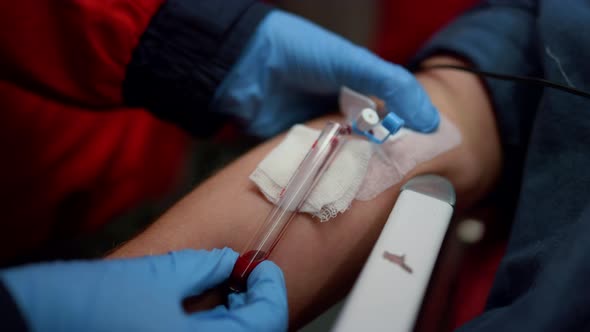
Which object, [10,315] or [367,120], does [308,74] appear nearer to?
[367,120]

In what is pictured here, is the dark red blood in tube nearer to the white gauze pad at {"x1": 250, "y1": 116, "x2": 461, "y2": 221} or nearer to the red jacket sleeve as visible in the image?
the white gauze pad at {"x1": 250, "y1": 116, "x2": 461, "y2": 221}

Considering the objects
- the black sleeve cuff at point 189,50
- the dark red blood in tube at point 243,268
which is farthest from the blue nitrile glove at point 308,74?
the dark red blood in tube at point 243,268

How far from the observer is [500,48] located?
89cm

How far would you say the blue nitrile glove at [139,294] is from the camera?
0.50 m

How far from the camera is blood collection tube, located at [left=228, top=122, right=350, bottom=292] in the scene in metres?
0.63

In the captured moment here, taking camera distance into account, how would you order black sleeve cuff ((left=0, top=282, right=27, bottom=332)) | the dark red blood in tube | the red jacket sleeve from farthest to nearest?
the red jacket sleeve, the dark red blood in tube, black sleeve cuff ((left=0, top=282, right=27, bottom=332))

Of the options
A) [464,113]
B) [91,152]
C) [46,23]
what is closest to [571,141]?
[464,113]

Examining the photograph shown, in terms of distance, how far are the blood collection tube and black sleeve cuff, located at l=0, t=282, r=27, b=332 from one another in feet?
0.92

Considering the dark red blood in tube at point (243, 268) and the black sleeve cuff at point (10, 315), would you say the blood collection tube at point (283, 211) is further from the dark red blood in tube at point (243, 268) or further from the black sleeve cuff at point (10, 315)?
the black sleeve cuff at point (10, 315)

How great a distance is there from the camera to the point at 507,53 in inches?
34.8

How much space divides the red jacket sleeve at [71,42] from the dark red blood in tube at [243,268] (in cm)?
50

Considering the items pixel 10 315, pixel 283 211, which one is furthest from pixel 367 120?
pixel 10 315

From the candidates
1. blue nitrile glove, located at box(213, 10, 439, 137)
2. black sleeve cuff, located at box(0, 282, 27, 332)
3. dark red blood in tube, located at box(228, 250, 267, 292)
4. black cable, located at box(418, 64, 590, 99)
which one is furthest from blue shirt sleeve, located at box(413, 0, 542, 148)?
black sleeve cuff, located at box(0, 282, 27, 332)

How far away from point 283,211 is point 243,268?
113 mm
